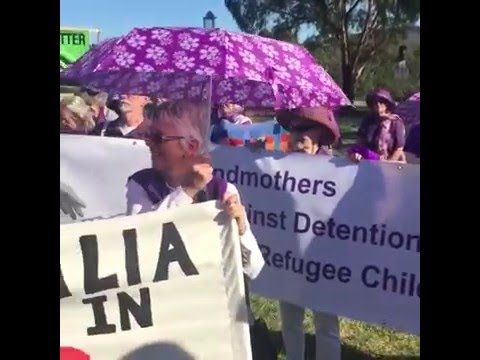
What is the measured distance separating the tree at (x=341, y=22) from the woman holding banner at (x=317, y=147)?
14.8 metres

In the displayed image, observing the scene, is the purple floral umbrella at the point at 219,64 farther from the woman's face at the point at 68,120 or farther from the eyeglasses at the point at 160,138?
the eyeglasses at the point at 160,138

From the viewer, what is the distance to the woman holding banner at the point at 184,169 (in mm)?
3113

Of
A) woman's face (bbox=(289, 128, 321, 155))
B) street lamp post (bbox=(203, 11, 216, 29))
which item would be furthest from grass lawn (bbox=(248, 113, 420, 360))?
street lamp post (bbox=(203, 11, 216, 29))

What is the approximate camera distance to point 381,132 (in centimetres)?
455

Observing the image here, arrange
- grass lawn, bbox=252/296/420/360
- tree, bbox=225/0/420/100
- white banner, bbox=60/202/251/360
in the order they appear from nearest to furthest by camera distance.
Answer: white banner, bbox=60/202/251/360
grass lawn, bbox=252/296/420/360
tree, bbox=225/0/420/100

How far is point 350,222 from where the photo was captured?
366cm

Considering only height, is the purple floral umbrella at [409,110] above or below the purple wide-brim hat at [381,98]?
below

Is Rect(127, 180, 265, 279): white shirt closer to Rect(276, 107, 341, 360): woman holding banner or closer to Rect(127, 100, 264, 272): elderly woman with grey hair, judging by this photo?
Rect(127, 100, 264, 272): elderly woman with grey hair

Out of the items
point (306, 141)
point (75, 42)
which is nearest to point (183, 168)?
point (306, 141)

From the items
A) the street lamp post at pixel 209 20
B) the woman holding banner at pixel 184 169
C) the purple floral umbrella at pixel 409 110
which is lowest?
the woman holding banner at pixel 184 169

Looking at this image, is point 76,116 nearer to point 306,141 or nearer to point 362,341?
point 306,141

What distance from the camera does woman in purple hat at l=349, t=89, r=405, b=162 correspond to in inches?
171

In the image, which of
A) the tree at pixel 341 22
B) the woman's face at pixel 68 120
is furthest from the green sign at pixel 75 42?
the woman's face at pixel 68 120
